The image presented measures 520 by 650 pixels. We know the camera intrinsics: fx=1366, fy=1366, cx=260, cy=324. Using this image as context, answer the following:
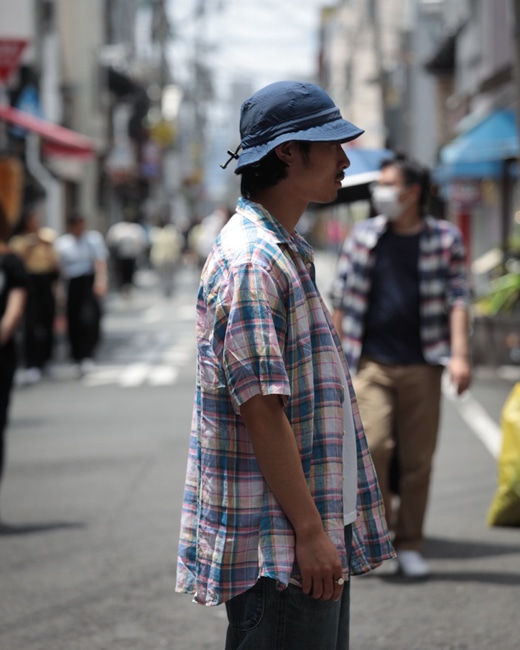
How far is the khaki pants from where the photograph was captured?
254 inches

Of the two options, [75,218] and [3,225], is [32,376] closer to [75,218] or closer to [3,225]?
[75,218]

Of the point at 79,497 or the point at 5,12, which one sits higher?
the point at 5,12

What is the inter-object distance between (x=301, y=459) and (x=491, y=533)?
465 centimetres

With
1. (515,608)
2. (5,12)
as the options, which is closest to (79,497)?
(515,608)

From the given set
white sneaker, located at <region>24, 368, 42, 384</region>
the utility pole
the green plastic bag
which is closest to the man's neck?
the green plastic bag

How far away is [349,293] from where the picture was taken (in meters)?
6.54

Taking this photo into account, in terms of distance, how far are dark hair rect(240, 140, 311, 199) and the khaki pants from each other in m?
3.51

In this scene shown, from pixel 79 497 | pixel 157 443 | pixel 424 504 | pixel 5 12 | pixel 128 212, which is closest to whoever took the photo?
pixel 424 504

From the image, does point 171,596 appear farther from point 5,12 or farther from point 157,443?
point 5,12

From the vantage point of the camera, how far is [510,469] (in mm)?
5992

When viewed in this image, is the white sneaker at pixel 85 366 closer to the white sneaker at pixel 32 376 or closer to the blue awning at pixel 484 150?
the white sneaker at pixel 32 376

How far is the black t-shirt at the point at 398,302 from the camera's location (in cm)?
647

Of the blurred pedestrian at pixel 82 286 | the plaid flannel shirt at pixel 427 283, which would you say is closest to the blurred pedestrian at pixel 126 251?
the blurred pedestrian at pixel 82 286

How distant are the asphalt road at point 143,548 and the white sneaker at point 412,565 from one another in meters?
0.08
